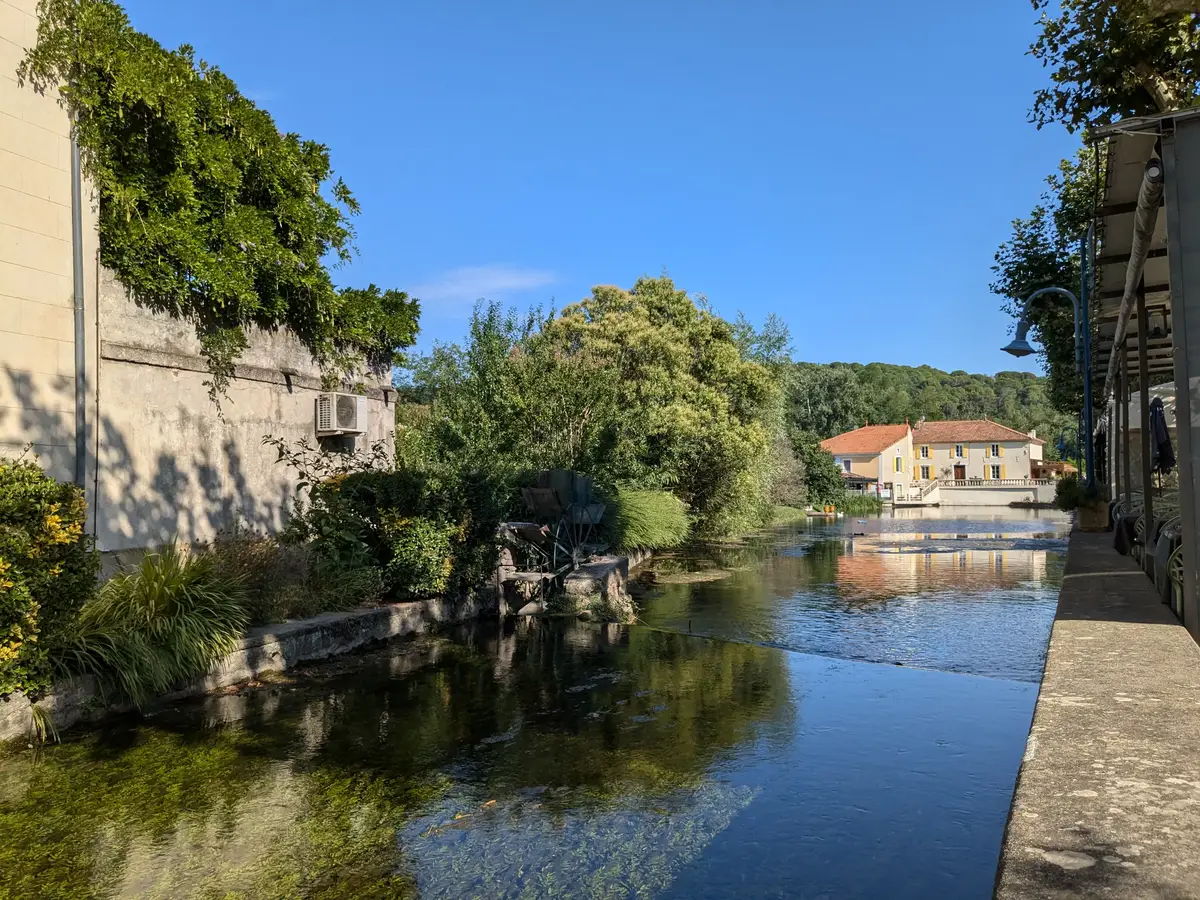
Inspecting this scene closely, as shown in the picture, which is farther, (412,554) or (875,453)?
(875,453)

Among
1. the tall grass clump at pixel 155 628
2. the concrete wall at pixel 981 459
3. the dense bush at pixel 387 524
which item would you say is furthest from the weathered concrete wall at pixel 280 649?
the concrete wall at pixel 981 459

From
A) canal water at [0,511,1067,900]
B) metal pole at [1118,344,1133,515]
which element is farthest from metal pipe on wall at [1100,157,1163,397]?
canal water at [0,511,1067,900]

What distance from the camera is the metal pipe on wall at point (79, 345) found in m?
8.30

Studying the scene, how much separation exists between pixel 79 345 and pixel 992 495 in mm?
63637

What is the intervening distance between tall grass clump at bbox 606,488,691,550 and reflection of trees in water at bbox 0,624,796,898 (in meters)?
8.17

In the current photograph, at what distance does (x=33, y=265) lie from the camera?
7930 mm

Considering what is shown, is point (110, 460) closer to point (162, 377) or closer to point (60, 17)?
point (162, 377)

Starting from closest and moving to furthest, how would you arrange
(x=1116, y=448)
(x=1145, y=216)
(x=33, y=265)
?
(x=1145, y=216)
(x=33, y=265)
(x=1116, y=448)

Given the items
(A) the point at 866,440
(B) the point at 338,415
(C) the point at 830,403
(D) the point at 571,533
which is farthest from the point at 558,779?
(C) the point at 830,403

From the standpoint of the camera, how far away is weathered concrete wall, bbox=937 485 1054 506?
2330 inches

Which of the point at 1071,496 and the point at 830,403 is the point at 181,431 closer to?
the point at 1071,496

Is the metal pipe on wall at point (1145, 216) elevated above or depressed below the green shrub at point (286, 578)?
above

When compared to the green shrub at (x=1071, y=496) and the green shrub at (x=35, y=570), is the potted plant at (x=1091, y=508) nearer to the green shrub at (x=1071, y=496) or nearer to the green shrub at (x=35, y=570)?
the green shrub at (x=1071, y=496)

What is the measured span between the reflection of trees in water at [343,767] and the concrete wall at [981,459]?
80.9 meters
